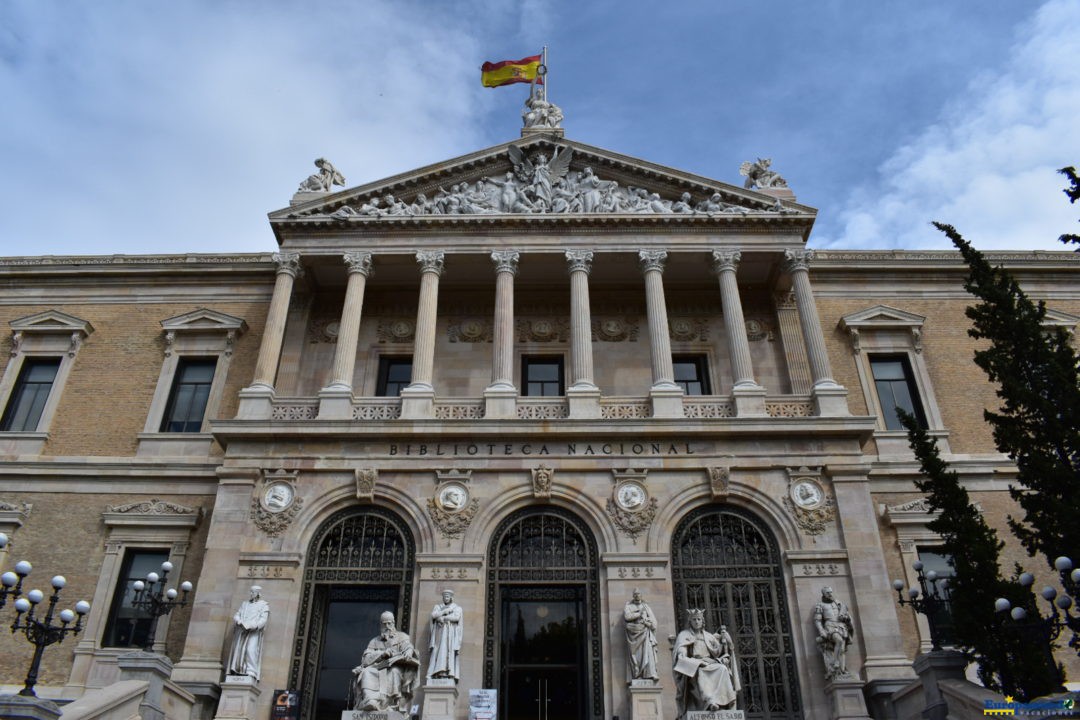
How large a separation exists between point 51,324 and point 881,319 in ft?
74.6

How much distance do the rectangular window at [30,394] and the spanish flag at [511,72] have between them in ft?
47.8

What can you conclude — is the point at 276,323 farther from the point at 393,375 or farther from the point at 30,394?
the point at 30,394

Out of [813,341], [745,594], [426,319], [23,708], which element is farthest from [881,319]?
[23,708]

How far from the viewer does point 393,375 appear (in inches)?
885

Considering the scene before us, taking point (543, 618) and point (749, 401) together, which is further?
point (749, 401)

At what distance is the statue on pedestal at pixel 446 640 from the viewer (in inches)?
622

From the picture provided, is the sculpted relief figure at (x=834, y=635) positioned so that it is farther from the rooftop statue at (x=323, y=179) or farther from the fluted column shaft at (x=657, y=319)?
the rooftop statue at (x=323, y=179)

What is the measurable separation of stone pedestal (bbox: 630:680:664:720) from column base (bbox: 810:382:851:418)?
7133 mm

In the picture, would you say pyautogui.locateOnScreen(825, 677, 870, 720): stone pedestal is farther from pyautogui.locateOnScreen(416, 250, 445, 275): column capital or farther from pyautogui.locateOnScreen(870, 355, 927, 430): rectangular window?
pyautogui.locateOnScreen(416, 250, 445, 275): column capital

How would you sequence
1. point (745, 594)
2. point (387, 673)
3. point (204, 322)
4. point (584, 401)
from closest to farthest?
point (387, 673) → point (745, 594) → point (584, 401) → point (204, 322)

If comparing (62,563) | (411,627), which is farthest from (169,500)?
(411,627)

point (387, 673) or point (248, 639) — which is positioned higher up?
point (248, 639)

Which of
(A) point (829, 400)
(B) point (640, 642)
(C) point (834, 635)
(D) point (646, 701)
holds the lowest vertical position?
(D) point (646, 701)

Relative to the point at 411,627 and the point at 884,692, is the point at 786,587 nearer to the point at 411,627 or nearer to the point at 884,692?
the point at 884,692
